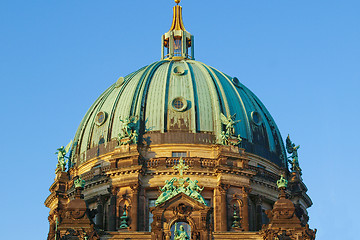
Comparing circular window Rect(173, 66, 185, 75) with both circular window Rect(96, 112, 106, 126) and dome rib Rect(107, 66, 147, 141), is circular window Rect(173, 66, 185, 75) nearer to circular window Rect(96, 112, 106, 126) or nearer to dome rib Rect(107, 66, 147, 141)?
dome rib Rect(107, 66, 147, 141)

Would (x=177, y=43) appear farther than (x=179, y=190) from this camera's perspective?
Yes

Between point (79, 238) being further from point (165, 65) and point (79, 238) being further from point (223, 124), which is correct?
point (165, 65)

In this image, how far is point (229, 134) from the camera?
80000mm

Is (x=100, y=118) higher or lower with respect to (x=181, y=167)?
higher

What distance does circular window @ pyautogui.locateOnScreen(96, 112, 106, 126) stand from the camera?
84.2m

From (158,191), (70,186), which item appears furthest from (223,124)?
(70,186)

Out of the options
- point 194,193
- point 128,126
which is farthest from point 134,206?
point 194,193

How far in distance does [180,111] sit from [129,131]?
5243mm

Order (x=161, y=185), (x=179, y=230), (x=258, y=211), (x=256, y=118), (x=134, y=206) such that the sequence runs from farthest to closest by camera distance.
Result: 1. (x=256, y=118)
2. (x=258, y=211)
3. (x=161, y=185)
4. (x=134, y=206)
5. (x=179, y=230)

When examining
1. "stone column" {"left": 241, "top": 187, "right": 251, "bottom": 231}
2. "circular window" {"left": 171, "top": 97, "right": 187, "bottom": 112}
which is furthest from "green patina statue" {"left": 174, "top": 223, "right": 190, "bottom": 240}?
"circular window" {"left": 171, "top": 97, "right": 187, "bottom": 112}

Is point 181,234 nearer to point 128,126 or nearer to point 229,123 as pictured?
point 128,126

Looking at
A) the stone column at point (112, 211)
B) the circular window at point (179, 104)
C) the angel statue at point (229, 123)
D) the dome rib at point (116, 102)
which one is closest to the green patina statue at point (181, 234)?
the stone column at point (112, 211)

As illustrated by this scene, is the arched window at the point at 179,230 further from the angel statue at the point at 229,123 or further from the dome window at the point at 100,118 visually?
the dome window at the point at 100,118

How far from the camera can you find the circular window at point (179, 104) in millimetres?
82250
